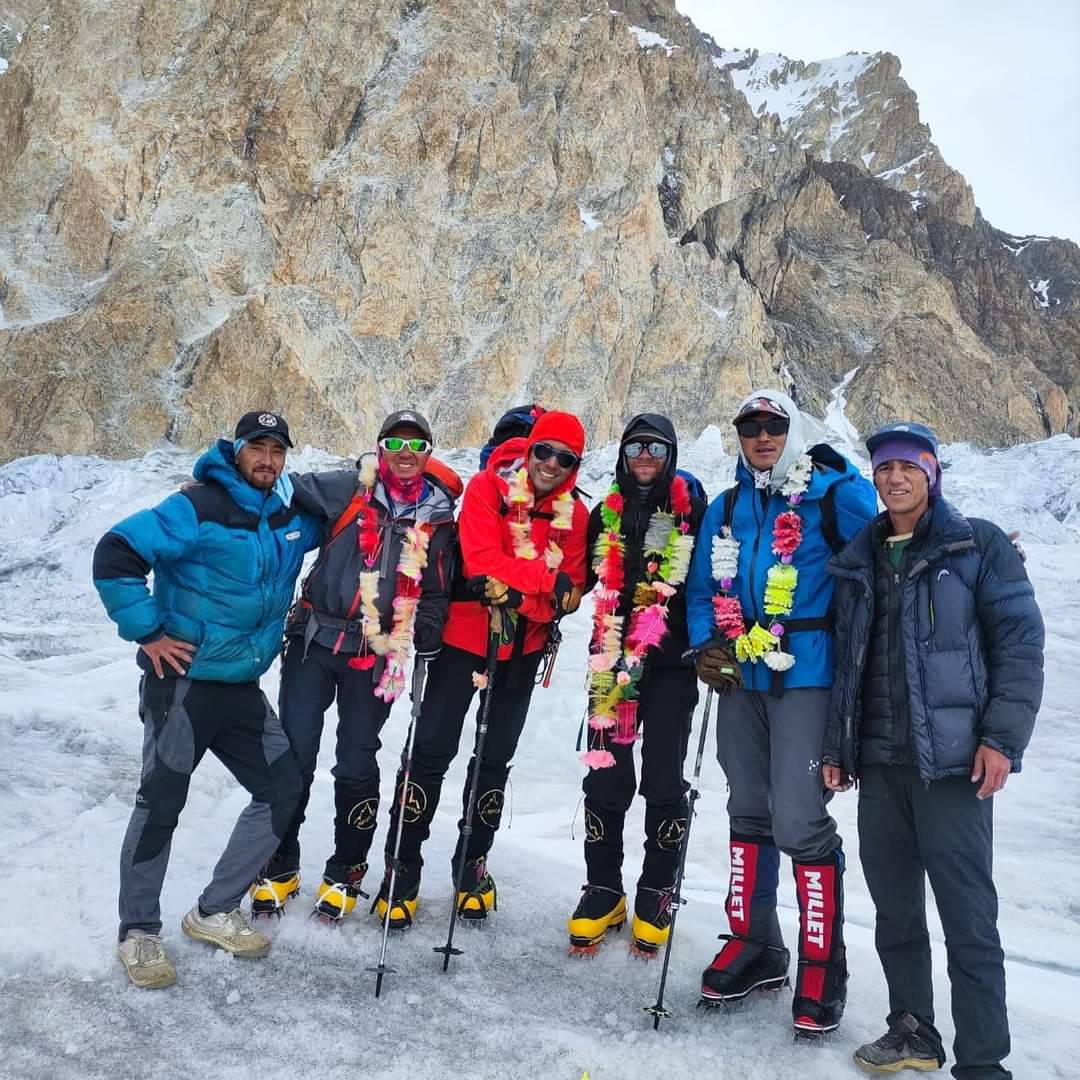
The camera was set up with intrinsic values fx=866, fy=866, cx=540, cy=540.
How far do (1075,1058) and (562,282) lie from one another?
45.6 meters

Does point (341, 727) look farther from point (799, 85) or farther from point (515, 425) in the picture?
point (799, 85)

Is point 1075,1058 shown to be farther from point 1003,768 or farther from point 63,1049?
point 63,1049

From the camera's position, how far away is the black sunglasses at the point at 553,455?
4.10 metres

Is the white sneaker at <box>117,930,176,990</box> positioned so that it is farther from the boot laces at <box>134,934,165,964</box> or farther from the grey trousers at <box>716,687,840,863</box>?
the grey trousers at <box>716,687,840,863</box>

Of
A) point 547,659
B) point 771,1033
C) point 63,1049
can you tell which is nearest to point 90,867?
point 63,1049

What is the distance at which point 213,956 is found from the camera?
3.64m

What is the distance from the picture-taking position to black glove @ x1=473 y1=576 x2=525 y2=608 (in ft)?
13.1

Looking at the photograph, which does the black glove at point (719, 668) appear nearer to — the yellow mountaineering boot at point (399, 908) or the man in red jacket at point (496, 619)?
the man in red jacket at point (496, 619)

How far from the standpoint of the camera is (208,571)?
3658mm

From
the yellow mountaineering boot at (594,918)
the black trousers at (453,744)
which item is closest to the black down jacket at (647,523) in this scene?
the black trousers at (453,744)

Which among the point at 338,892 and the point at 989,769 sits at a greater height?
the point at 989,769

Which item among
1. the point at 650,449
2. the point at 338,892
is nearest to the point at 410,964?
the point at 338,892

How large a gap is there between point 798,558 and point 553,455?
1.22 m

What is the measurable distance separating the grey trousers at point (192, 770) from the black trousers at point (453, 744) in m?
0.57
